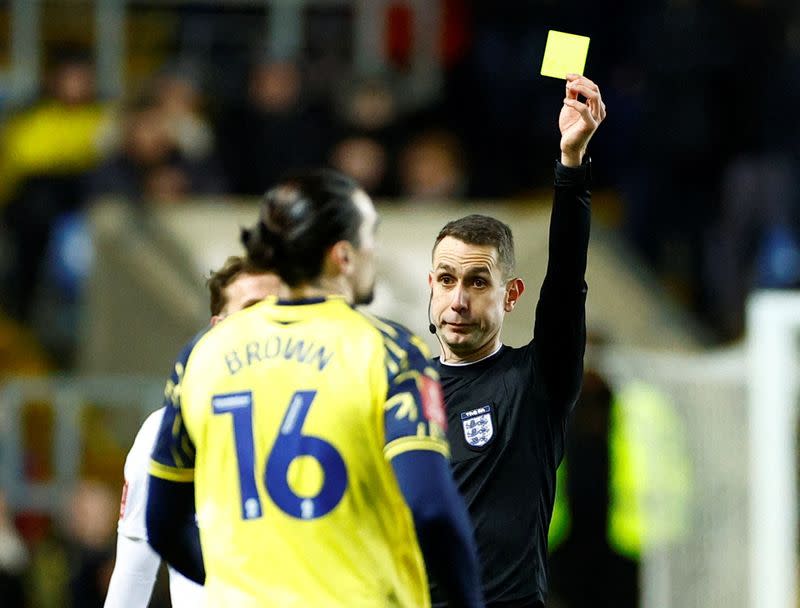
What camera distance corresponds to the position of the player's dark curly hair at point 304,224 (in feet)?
10.9

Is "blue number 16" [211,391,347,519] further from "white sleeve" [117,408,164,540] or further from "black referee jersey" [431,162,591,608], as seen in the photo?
"white sleeve" [117,408,164,540]

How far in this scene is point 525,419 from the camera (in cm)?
396

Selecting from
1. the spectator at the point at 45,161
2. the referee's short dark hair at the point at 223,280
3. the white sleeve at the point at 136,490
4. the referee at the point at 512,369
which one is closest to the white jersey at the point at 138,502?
the white sleeve at the point at 136,490

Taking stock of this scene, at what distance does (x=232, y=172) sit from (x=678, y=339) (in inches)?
122

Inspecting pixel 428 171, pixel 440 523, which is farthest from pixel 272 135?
pixel 440 523

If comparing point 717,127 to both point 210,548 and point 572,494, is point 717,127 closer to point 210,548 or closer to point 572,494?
point 572,494

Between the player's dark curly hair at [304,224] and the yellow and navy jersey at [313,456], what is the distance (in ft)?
0.29

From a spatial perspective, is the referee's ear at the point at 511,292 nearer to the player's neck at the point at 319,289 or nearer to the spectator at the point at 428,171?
the player's neck at the point at 319,289

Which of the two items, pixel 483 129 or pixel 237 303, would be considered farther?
pixel 483 129

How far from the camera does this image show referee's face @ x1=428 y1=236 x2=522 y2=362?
3.95 meters

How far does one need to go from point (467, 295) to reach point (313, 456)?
842mm

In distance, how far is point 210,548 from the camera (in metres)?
3.33

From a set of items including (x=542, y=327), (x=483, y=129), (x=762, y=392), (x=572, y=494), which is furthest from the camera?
(x=483, y=129)

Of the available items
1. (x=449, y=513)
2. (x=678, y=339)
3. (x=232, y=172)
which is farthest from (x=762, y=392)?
(x=449, y=513)
